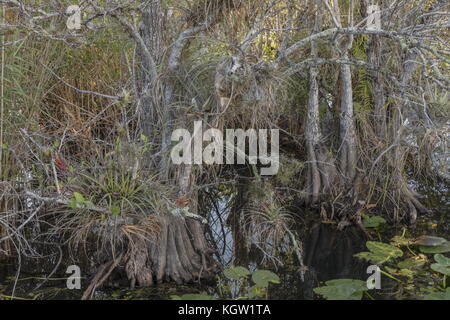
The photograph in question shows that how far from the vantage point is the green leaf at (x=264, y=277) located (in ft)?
11.5

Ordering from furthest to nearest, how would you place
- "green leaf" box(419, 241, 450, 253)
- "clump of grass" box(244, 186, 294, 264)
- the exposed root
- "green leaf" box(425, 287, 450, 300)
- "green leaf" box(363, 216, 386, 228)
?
"green leaf" box(363, 216, 386, 228)
"clump of grass" box(244, 186, 294, 264)
"green leaf" box(419, 241, 450, 253)
the exposed root
"green leaf" box(425, 287, 450, 300)

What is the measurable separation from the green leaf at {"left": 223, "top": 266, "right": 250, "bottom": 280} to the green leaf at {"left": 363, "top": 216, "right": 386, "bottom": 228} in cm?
137

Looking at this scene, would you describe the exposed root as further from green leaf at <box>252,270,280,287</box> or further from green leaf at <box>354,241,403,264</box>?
green leaf at <box>354,241,403,264</box>

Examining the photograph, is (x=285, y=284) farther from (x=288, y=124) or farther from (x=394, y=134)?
(x=288, y=124)

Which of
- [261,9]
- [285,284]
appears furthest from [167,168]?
[261,9]

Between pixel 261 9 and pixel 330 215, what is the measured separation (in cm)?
183

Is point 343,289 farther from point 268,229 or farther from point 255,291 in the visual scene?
point 268,229

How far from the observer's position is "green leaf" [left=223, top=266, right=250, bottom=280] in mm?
3639

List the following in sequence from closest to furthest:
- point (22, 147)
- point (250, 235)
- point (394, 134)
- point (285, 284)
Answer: point (285, 284)
point (22, 147)
point (250, 235)
point (394, 134)

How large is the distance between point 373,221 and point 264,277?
1415 mm

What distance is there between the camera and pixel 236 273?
3648 mm

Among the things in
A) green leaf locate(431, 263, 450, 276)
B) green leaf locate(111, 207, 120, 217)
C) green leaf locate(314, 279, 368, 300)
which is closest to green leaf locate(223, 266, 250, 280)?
green leaf locate(314, 279, 368, 300)

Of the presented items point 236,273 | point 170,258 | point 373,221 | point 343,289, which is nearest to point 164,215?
point 170,258

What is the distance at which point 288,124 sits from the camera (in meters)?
5.89
